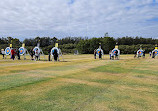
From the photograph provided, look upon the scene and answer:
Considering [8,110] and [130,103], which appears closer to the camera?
[8,110]

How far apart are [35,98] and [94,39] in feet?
254

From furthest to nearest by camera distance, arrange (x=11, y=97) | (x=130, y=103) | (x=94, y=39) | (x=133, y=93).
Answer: (x=94, y=39) → (x=133, y=93) → (x=11, y=97) → (x=130, y=103)

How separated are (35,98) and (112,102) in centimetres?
276

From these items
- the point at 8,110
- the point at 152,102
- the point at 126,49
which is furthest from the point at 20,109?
the point at 126,49

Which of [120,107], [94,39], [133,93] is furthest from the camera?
[94,39]

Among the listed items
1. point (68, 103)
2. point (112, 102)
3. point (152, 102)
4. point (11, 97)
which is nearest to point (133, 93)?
point (152, 102)

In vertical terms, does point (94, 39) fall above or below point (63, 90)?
above

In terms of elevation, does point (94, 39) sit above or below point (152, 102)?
above

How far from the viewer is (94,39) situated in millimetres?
81438

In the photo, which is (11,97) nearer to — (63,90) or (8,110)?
(8,110)

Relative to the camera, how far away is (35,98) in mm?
5465

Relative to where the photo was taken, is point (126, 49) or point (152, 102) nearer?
point (152, 102)

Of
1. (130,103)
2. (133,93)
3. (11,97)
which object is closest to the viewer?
(130,103)

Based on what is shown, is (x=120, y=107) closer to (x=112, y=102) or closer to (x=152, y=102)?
(x=112, y=102)
